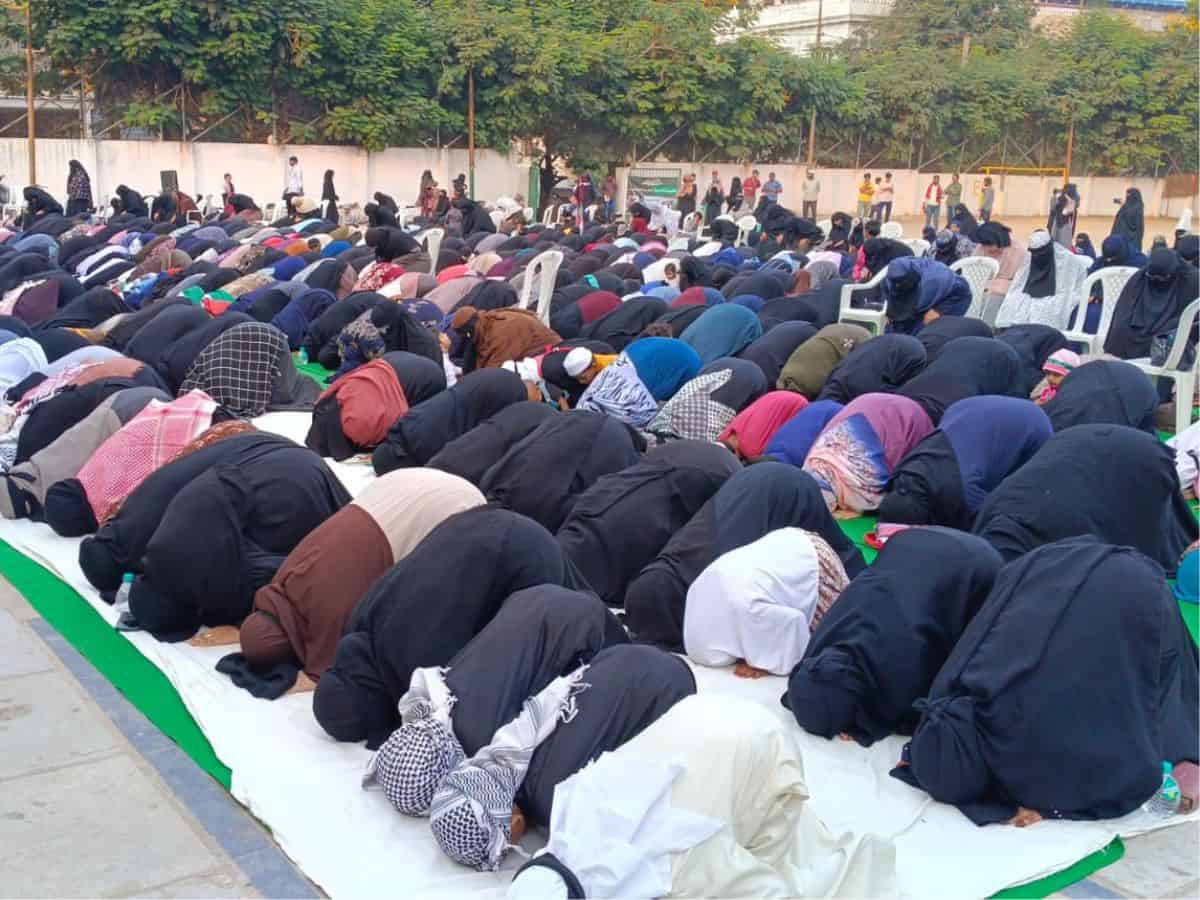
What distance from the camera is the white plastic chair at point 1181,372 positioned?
598cm

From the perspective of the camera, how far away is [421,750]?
2.77m

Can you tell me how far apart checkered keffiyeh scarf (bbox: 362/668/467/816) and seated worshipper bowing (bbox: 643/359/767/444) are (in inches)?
123

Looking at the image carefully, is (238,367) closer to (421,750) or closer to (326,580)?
(326,580)

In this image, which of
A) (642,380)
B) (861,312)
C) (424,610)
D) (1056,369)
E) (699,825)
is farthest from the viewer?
(861,312)

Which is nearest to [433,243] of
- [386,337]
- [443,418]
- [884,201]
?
[386,337]

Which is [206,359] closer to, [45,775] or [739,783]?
[45,775]

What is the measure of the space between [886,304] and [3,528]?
481 centimetres

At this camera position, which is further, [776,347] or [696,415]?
[776,347]

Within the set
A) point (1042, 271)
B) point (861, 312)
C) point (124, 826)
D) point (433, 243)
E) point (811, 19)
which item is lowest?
point (124, 826)

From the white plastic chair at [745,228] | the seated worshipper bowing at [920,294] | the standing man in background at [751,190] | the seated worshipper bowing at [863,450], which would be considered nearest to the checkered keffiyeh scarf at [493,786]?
the seated worshipper bowing at [863,450]

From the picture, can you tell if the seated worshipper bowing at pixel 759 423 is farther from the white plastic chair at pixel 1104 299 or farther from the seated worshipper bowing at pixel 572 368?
the white plastic chair at pixel 1104 299

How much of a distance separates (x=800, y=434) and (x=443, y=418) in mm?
1541

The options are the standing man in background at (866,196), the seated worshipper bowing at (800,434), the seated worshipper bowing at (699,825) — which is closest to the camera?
the seated worshipper bowing at (699,825)

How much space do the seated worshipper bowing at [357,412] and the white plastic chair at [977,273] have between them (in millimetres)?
3982
